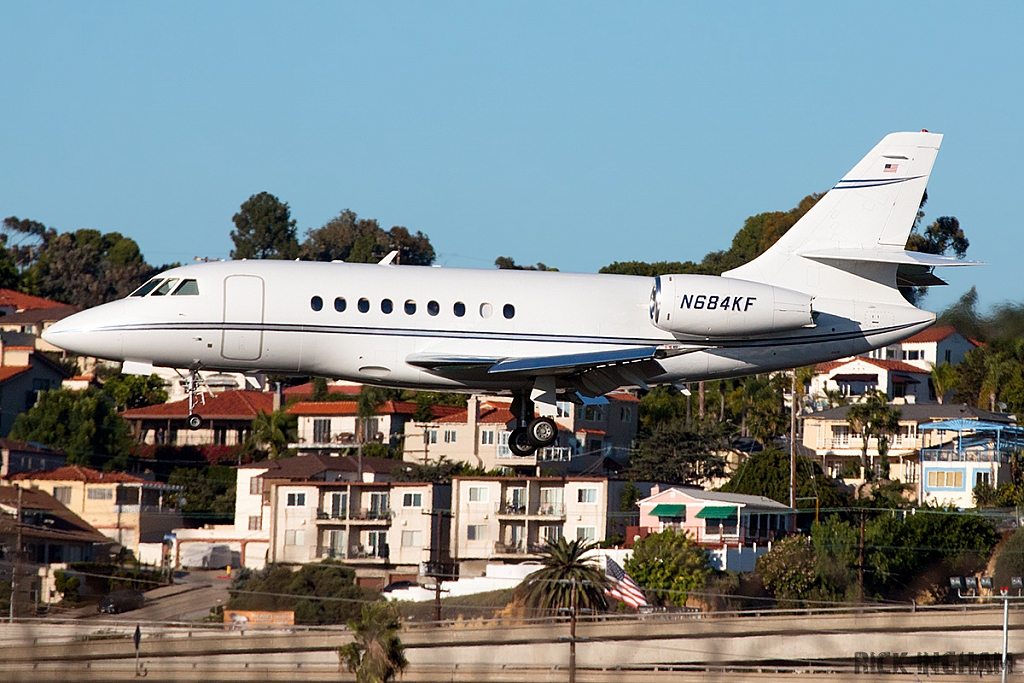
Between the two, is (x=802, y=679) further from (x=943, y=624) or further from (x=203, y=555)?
(x=203, y=555)

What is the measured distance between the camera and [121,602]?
43750mm

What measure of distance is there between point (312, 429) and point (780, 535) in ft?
109

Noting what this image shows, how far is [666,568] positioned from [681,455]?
25.5 metres

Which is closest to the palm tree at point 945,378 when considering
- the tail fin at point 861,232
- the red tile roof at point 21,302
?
the tail fin at point 861,232

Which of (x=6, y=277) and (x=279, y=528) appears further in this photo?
(x=6, y=277)

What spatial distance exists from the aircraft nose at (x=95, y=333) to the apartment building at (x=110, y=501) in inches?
1399

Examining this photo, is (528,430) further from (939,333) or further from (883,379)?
(883,379)

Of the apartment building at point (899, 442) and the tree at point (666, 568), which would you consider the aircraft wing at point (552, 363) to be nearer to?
the tree at point (666, 568)

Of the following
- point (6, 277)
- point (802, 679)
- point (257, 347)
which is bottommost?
point (802, 679)

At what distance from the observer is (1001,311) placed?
32688 millimetres

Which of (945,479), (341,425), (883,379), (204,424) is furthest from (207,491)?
(883,379)

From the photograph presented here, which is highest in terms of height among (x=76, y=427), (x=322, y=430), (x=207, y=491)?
(x=322, y=430)

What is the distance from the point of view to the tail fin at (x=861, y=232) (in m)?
29.9

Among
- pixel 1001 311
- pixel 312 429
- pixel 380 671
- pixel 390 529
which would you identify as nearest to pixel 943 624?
pixel 1001 311
